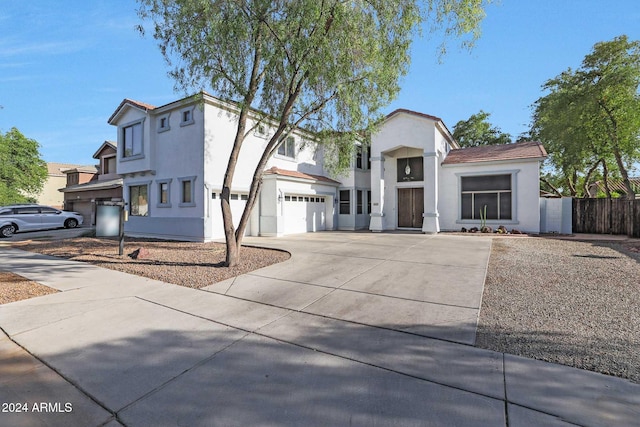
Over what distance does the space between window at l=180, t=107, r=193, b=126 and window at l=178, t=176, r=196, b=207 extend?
253cm

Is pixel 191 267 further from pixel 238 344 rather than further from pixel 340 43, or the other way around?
pixel 340 43

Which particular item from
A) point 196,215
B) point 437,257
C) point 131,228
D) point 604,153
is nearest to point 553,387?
point 437,257

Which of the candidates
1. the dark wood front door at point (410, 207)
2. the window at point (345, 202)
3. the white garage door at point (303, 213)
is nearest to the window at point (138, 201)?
the white garage door at point (303, 213)

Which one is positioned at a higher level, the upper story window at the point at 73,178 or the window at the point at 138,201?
the upper story window at the point at 73,178

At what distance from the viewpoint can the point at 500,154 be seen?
1655cm

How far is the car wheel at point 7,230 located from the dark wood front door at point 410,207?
74.4 ft

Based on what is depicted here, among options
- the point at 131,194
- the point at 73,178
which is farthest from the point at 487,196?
the point at 73,178

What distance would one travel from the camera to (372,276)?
7.00 meters

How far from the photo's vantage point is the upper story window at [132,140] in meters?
15.8

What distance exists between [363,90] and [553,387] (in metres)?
7.55

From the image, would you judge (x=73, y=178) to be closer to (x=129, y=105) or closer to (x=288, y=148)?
(x=129, y=105)

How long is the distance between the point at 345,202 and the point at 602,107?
48.7 feet

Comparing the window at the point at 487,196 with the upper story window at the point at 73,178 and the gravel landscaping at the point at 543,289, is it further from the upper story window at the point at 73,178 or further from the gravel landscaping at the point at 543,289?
the upper story window at the point at 73,178

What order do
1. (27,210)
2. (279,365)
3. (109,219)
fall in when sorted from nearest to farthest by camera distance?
(279,365) → (109,219) → (27,210)
